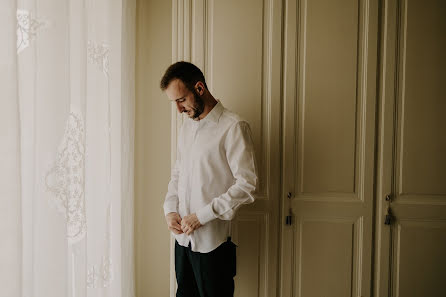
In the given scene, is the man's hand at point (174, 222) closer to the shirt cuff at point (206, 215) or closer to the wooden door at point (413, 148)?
the shirt cuff at point (206, 215)

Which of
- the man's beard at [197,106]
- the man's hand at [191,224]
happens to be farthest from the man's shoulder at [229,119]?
the man's hand at [191,224]

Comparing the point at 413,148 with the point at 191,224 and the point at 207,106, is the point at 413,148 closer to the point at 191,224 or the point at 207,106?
the point at 207,106

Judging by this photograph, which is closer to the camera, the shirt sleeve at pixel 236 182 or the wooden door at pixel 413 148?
the shirt sleeve at pixel 236 182
